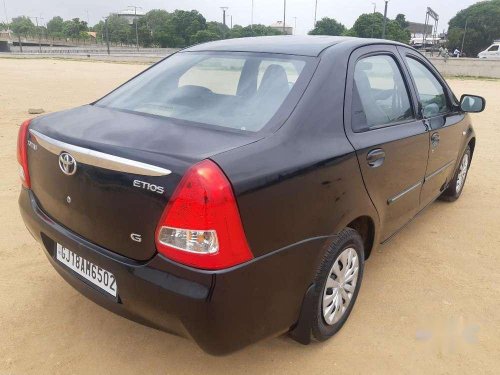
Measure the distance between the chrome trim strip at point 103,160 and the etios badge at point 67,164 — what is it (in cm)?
2

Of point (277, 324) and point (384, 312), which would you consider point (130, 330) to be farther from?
point (384, 312)

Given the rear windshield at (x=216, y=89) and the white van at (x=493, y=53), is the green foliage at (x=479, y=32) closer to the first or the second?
the white van at (x=493, y=53)

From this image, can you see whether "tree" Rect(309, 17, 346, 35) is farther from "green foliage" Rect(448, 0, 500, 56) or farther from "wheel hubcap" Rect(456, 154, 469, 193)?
"wheel hubcap" Rect(456, 154, 469, 193)

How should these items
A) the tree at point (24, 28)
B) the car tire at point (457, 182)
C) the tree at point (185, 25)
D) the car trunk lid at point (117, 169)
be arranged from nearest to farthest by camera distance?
the car trunk lid at point (117, 169) → the car tire at point (457, 182) → the tree at point (185, 25) → the tree at point (24, 28)

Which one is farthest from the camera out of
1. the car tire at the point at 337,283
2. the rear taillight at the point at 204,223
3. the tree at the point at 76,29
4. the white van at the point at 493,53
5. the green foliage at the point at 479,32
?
the tree at the point at 76,29

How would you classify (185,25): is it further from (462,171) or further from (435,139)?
(435,139)

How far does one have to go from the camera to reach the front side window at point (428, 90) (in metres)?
3.39

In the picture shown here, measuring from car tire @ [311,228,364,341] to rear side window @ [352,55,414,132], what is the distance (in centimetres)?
62

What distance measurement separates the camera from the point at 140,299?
1.92 m

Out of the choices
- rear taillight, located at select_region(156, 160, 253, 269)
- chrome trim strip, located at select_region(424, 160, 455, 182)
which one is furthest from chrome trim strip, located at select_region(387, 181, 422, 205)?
rear taillight, located at select_region(156, 160, 253, 269)

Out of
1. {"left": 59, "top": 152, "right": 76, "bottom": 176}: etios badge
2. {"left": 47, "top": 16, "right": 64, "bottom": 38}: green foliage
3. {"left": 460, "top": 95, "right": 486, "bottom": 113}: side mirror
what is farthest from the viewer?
{"left": 47, "top": 16, "right": 64, "bottom": 38}: green foliage

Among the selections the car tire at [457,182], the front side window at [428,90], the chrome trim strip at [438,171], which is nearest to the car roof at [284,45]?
the front side window at [428,90]


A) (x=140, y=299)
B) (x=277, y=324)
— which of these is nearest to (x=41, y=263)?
(x=140, y=299)

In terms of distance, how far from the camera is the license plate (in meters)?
2.05
